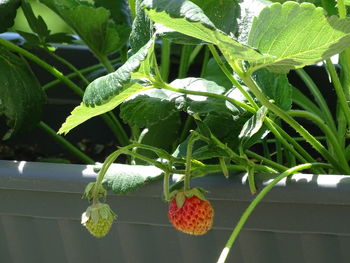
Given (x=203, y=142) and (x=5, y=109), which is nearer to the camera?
(x=203, y=142)

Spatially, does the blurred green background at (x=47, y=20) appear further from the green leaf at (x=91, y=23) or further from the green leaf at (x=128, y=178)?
the green leaf at (x=128, y=178)

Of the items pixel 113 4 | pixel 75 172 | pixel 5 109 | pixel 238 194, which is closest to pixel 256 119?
pixel 238 194

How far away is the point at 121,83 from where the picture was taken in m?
0.55

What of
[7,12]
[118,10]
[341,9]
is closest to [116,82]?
[341,9]

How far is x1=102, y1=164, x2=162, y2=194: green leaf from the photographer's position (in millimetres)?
648

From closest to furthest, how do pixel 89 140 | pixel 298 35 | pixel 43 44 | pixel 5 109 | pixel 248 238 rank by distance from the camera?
pixel 298 35 → pixel 248 238 → pixel 5 109 → pixel 43 44 → pixel 89 140

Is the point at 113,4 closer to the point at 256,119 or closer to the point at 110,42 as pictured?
the point at 110,42

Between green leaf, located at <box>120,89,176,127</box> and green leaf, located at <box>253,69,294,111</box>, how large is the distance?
0.09 m

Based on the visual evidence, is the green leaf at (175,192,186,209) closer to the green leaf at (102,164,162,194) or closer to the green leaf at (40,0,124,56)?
the green leaf at (102,164,162,194)

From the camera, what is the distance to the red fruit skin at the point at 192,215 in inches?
22.8

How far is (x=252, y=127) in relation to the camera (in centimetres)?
63

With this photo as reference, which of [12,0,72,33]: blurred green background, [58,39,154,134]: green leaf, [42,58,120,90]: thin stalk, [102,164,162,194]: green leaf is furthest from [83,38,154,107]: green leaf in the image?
[12,0,72,33]: blurred green background

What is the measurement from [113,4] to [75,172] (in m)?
0.36

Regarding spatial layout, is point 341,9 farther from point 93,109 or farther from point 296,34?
point 93,109
